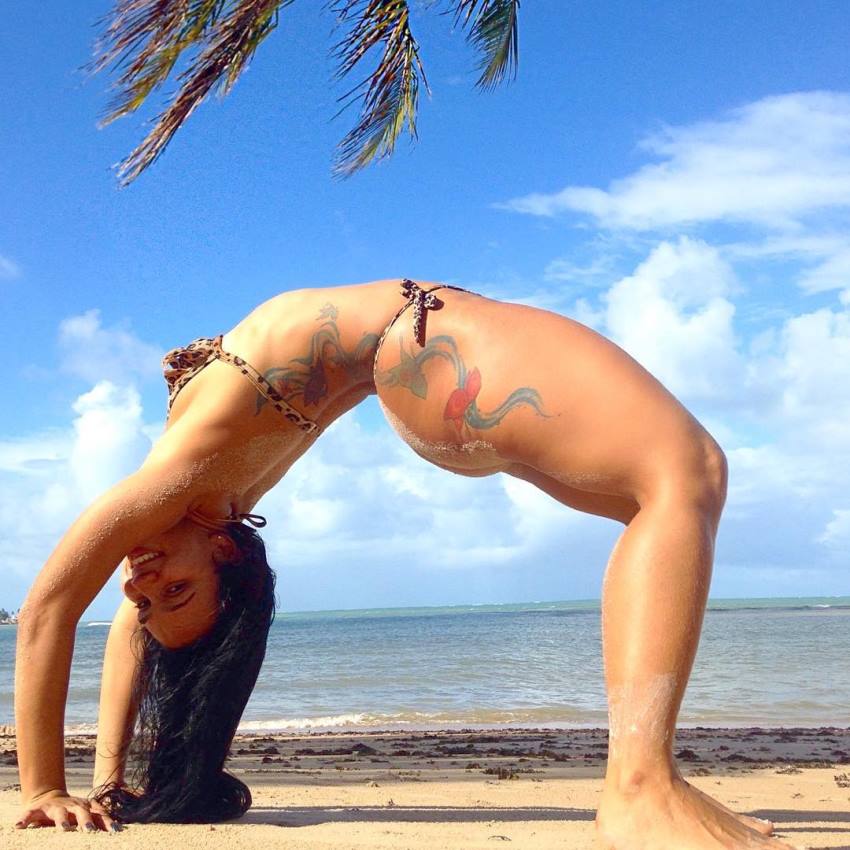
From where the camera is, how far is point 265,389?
2.56 meters

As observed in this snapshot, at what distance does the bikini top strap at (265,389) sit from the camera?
2.57 m

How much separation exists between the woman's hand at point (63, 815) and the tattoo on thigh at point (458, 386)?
1.35 meters

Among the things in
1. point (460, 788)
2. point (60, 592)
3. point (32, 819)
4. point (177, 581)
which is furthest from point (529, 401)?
point (460, 788)

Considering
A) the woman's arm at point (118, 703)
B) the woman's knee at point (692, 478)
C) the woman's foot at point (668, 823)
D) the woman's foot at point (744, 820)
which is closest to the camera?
the woman's foot at point (668, 823)

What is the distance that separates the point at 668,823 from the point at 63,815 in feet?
5.12

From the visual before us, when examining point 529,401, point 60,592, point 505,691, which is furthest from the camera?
point 505,691

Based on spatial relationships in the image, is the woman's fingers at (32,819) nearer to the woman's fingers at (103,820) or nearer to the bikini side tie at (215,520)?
the woman's fingers at (103,820)

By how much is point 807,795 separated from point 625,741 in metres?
3.02

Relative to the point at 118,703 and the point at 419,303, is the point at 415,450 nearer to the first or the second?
the point at 419,303

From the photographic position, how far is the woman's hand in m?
2.44

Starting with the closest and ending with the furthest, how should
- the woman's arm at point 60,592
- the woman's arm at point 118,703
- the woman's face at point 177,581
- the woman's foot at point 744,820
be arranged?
1. the woman's foot at point 744,820
2. the woman's arm at point 60,592
3. the woman's face at point 177,581
4. the woman's arm at point 118,703

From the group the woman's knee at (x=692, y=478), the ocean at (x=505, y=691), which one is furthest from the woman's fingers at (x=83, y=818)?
the ocean at (x=505, y=691)

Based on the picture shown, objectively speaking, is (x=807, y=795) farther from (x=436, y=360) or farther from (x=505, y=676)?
(x=505, y=676)

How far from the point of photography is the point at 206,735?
284cm
